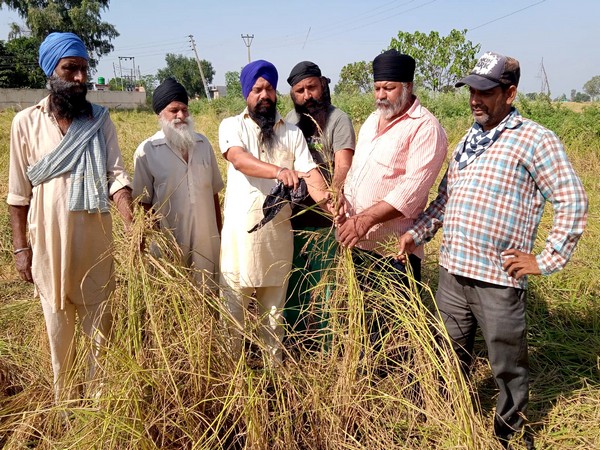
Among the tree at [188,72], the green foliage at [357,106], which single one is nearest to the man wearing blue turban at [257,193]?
the green foliage at [357,106]

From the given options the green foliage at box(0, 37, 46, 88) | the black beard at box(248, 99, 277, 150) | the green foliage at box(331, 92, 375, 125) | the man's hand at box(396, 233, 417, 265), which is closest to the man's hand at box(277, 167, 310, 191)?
the black beard at box(248, 99, 277, 150)

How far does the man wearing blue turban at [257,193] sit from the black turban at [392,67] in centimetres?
50

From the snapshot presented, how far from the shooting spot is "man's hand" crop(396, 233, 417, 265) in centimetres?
224

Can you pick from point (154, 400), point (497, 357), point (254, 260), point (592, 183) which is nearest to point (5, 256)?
point (254, 260)

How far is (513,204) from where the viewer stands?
200 cm

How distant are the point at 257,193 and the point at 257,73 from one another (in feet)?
1.86

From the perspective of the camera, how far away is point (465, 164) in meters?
2.12

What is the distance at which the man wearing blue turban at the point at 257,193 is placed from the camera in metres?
2.50

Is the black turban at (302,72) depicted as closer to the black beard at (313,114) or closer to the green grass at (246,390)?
the black beard at (313,114)

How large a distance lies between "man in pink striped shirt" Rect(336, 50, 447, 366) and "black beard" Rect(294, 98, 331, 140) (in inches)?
18.3

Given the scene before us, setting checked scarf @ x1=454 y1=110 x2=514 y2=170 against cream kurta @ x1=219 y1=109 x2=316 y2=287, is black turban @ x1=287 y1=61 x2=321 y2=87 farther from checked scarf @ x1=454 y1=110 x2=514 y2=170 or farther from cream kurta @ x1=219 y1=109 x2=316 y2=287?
checked scarf @ x1=454 y1=110 x2=514 y2=170

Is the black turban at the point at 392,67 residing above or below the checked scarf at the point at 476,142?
above

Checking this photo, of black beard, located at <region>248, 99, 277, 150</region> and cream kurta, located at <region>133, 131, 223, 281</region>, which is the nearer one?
black beard, located at <region>248, 99, 277, 150</region>

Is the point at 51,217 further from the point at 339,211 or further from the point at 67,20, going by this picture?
the point at 67,20
